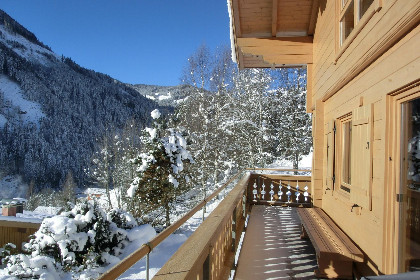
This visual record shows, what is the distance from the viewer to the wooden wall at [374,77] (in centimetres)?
217

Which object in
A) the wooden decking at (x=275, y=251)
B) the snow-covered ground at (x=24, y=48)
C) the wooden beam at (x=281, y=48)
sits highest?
the snow-covered ground at (x=24, y=48)

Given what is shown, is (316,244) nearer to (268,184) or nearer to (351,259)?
(351,259)

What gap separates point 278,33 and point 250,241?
4.00 m

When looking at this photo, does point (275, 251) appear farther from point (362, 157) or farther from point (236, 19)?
point (236, 19)

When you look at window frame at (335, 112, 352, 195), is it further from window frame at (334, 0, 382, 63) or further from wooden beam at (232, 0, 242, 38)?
wooden beam at (232, 0, 242, 38)

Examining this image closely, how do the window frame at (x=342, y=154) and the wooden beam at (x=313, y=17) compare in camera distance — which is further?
the wooden beam at (x=313, y=17)

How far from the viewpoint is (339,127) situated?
14.5 feet

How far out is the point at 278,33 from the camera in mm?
6191

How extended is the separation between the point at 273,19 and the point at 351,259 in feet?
13.7

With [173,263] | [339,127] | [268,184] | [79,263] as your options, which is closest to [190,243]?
[173,263]

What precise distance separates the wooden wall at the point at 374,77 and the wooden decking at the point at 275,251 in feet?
2.19

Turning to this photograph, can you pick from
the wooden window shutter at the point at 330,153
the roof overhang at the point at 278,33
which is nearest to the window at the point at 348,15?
the wooden window shutter at the point at 330,153

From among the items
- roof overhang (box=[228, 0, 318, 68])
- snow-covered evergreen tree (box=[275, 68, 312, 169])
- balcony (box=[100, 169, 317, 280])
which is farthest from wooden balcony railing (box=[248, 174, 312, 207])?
snow-covered evergreen tree (box=[275, 68, 312, 169])

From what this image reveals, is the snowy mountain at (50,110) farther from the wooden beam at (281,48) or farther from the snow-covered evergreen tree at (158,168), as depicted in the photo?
the wooden beam at (281,48)
